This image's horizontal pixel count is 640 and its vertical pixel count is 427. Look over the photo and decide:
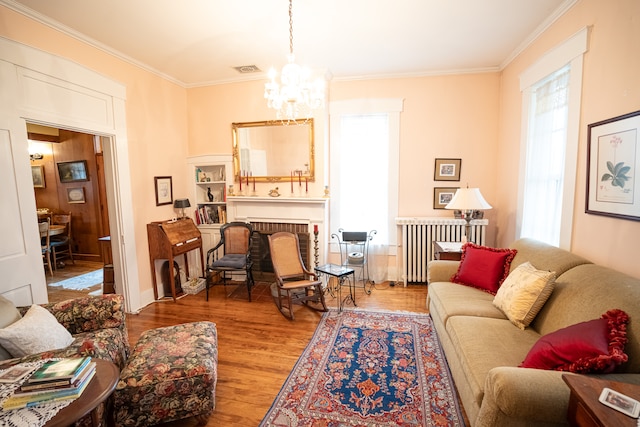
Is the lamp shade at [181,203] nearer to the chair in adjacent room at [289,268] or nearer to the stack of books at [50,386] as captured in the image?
the chair in adjacent room at [289,268]

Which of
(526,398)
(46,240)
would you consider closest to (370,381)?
(526,398)

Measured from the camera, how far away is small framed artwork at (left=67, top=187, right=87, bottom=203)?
5762mm

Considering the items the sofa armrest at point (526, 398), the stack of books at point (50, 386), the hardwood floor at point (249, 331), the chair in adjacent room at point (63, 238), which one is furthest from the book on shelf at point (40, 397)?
the chair in adjacent room at point (63, 238)

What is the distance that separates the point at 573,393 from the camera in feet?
3.88

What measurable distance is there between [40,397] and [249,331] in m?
1.85

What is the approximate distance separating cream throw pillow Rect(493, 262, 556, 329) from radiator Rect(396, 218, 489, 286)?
5.67 feet

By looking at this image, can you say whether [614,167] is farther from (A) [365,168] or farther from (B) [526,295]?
(A) [365,168]

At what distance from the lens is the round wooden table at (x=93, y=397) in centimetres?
124

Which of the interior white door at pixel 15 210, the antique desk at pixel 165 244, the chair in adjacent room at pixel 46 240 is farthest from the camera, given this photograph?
the chair in adjacent room at pixel 46 240

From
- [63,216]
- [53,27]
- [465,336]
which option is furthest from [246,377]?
[63,216]

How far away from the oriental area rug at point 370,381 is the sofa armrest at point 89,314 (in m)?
1.36

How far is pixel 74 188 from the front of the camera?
580cm

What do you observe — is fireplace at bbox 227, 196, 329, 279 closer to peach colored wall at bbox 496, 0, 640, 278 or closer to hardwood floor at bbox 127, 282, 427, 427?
hardwood floor at bbox 127, 282, 427, 427

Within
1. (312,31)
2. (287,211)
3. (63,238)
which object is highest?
(312,31)
